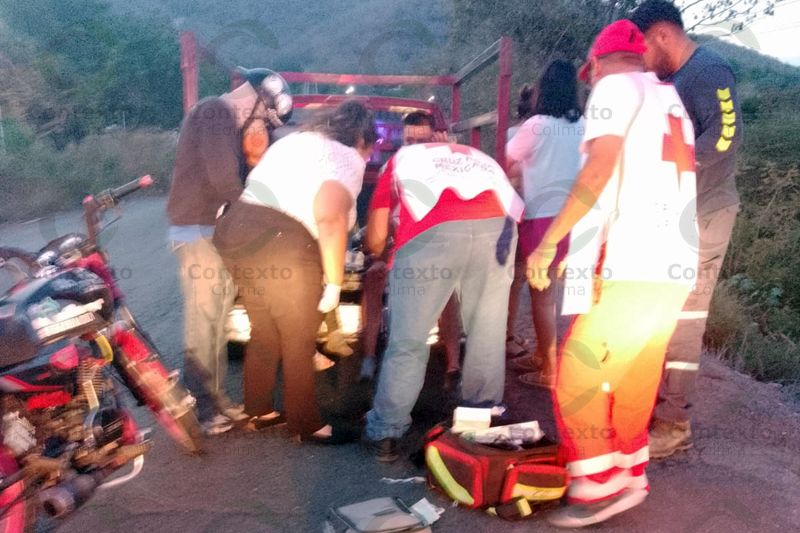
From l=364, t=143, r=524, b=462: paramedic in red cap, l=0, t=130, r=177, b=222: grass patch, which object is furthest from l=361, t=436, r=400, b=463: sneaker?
l=0, t=130, r=177, b=222: grass patch

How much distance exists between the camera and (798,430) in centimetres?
394

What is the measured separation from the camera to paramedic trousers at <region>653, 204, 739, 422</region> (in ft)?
11.3

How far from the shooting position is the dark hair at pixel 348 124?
11.4 feet

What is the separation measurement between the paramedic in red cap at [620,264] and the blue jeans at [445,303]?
1.46 feet

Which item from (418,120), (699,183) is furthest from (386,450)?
(699,183)

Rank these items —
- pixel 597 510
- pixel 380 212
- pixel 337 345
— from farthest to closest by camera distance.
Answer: pixel 337 345 → pixel 380 212 → pixel 597 510

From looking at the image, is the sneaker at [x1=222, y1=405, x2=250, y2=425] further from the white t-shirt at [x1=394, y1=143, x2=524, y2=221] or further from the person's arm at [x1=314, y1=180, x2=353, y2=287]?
the white t-shirt at [x1=394, y1=143, x2=524, y2=221]

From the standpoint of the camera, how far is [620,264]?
279cm

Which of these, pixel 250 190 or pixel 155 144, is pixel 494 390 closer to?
pixel 250 190

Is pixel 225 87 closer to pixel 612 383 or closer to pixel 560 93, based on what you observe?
pixel 560 93

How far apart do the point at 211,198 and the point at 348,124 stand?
877mm

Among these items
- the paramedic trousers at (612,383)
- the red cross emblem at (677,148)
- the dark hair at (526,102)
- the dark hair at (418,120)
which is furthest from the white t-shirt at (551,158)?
the paramedic trousers at (612,383)

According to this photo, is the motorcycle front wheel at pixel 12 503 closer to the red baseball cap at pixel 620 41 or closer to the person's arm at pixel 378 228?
the person's arm at pixel 378 228

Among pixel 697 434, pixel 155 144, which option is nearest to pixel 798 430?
pixel 697 434
